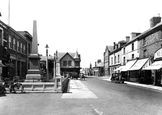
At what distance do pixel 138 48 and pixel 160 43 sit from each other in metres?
7.57

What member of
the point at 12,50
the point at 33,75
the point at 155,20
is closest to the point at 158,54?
the point at 155,20

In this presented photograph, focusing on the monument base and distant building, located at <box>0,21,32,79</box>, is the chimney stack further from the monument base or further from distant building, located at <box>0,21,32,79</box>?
the monument base

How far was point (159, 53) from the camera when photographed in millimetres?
21031

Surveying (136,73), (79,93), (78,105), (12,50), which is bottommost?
(79,93)

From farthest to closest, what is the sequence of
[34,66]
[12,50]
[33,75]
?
[12,50] → [34,66] → [33,75]

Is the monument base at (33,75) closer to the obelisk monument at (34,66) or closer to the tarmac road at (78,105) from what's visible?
the obelisk monument at (34,66)

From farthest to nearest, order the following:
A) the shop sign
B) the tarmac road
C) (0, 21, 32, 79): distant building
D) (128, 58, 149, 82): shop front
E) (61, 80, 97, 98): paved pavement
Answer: (128, 58, 149, 82): shop front < the shop sign < (0, 21, 32, 79): distant building < (61, 80, 97, 98): paved pavement < the tarmac road

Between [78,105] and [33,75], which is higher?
[33,75]

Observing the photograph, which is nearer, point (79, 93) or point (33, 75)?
point (79, 93)

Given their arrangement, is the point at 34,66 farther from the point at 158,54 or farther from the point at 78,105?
the point at 158,54

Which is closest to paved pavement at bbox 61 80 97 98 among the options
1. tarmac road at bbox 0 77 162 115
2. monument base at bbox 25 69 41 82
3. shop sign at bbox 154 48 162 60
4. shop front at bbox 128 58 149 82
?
tarmac road at bbox 0 77 162 115

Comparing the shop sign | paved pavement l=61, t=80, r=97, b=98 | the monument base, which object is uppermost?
the shop sign

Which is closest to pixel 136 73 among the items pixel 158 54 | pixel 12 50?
pixel 158 54

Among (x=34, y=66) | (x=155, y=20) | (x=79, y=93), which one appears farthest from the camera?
(x=155, y=20)
